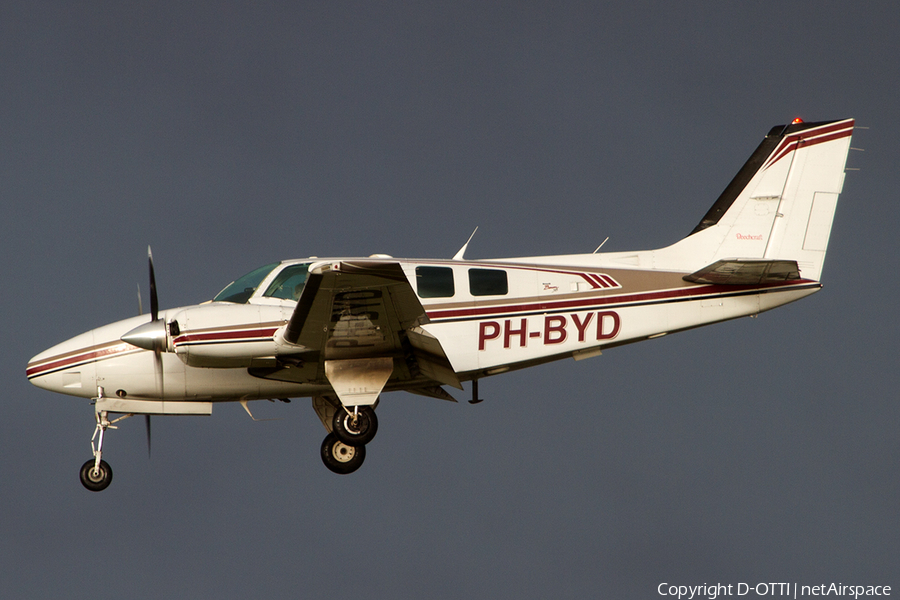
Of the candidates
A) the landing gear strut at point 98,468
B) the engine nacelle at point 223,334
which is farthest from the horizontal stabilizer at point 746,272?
the landing gear strut at point 98,468

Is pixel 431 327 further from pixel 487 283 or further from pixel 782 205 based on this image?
pixel 782 205

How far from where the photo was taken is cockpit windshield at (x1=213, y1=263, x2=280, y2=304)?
1557cm

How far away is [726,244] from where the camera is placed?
1752 cm

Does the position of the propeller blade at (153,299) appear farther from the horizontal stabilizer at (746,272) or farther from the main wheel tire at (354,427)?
the horizontal stabilizer at (746,272)

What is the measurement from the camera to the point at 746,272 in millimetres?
16094

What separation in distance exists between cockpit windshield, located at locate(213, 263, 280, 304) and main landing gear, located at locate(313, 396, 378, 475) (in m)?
2.33

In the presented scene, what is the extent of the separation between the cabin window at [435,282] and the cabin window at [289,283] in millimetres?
1810

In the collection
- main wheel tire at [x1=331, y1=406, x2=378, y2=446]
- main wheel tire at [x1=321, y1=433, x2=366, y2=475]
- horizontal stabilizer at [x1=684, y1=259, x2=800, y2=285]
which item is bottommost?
main wheel tire at [x1=321, y1=433, x2=366, y2=475]

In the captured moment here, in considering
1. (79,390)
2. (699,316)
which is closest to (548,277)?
(699,316)

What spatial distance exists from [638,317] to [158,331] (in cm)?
765

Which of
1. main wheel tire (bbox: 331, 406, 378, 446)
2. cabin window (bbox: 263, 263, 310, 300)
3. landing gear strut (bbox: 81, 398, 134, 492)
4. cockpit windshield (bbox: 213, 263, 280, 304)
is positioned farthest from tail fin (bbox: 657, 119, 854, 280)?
landing gear strut (bbox: 81, 398, 134, 492)

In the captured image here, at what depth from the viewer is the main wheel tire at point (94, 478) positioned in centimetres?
1594

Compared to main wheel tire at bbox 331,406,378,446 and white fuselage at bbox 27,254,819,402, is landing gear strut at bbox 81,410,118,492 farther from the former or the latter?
main wheel tire at bbox 331,406,378,446

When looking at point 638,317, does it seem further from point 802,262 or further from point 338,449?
point 338,449
